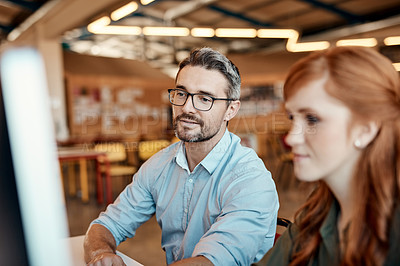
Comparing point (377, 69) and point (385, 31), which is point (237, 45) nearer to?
point (385, 31)

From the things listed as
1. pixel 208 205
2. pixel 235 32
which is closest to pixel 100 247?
pixel 208 205

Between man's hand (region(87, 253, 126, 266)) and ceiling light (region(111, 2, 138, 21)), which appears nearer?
man's hand (region(87, 253, 126, 266))

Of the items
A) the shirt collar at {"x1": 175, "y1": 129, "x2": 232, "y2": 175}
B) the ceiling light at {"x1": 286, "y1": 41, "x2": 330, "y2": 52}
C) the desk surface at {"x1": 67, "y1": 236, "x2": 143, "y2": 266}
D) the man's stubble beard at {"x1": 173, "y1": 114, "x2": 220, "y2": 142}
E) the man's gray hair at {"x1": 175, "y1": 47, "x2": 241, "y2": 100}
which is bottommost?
the desk surface at {"x1": 67, "y1": 236, "x2": 143, "y2": 266}

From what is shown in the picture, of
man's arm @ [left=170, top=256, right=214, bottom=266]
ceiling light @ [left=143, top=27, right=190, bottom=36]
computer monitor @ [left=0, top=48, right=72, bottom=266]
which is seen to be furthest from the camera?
ceiling light @ [left=143, top=27, right=190, bottom=36]

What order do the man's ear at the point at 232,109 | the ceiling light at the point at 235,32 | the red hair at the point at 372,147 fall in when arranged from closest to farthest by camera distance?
1. the red hair at the point at 372,147
2. the man's ear at the point at 232,109
3. the ceiling light at the point at 235,32

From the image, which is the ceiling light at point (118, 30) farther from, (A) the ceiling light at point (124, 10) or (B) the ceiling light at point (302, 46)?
(B) the ceiling light at point (302, 46)

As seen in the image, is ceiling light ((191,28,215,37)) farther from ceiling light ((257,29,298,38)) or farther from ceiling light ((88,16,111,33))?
ceiling light ((88,16,111,33))

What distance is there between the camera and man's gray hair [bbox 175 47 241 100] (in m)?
1.76

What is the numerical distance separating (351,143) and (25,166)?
737 mm

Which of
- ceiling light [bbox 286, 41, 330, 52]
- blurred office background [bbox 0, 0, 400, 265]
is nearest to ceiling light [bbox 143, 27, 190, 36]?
blurred office background [bbox 0, 0, 400, 265]

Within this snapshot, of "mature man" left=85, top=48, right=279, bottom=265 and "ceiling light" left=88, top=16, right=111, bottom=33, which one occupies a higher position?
"ceiling light" left=88, top=16, right=111, bottom=33

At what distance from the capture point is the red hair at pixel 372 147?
34.4 inches

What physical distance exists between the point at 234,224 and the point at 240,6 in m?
11.4

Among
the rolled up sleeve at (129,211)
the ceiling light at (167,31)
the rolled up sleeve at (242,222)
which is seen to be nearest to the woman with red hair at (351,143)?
the rolled up sleeve at (242,222)
